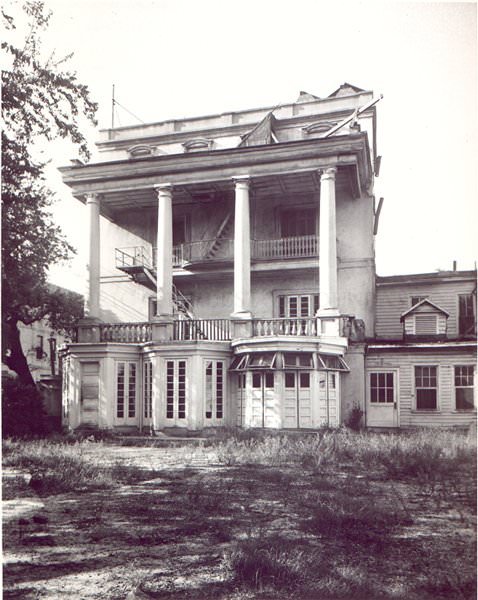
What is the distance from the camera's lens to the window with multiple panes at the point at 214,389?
1575 centimetres

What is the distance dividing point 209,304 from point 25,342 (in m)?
8.94

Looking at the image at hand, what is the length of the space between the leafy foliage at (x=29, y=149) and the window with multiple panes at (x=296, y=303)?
10754 millimetres

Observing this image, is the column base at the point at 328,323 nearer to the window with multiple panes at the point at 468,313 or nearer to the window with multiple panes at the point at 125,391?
the window with multiple panes at the point at 468,313

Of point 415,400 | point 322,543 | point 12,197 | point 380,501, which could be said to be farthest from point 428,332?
point 12,197

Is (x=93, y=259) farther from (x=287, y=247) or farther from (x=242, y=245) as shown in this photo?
(x=287, y=247)

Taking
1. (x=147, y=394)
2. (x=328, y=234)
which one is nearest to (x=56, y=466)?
(x=147, y=394)

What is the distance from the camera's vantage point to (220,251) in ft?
65.7

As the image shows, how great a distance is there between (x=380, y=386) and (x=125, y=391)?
24.6 feet

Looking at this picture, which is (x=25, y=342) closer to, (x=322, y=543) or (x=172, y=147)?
(x=322, y=543)

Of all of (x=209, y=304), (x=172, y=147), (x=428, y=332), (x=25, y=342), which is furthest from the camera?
(x=172, y=147)

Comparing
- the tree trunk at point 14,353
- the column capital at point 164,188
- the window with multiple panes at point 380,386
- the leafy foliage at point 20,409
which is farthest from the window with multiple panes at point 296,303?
the tree trunk at point 14,353

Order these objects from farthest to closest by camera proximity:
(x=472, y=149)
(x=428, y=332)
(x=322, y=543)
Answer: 1. (x=428, y=332)
2. (x=472, y=149)
3. (x=322, y=543)

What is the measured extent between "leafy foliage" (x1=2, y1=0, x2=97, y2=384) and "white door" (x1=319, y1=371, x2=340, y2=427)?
7.82 meters

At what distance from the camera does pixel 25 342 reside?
10.7m
